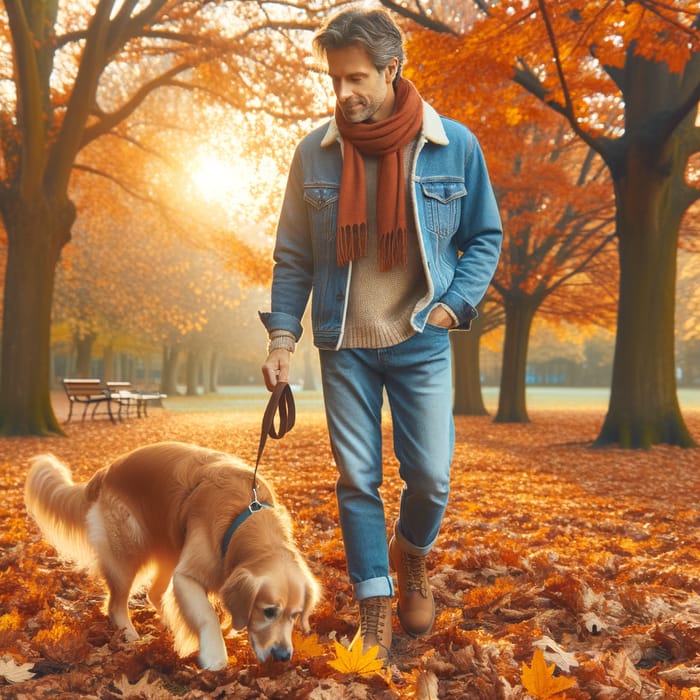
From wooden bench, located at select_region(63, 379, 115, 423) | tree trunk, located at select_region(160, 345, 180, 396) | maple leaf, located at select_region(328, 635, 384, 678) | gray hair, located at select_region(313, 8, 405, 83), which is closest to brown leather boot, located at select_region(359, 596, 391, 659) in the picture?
maple leaf, located at select_region(328, 635, 384, 678)

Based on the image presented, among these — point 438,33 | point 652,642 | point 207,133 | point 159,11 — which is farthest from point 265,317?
point 207,133

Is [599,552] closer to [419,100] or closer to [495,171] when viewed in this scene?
[419,100]

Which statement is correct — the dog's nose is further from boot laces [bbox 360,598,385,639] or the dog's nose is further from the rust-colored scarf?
the rust-colored scarf

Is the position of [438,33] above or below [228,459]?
above

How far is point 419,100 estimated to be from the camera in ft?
9.82

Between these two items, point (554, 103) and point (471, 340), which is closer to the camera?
point (554, 103)

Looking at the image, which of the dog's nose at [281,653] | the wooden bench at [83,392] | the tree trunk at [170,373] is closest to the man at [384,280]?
the dog's nose at [281,653]

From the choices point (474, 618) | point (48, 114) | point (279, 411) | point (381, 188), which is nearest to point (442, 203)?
point (381, 188)

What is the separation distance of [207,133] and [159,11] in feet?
13.4

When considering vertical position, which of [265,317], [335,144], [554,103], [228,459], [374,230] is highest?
[554,103]

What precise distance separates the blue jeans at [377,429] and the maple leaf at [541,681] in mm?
684

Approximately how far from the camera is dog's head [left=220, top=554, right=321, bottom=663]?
254 cm

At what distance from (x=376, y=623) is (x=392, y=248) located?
147 centimetres

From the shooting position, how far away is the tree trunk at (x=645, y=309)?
11305 mm
